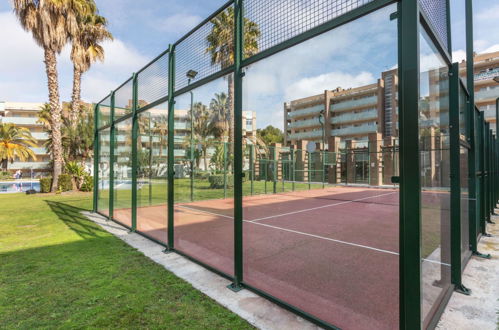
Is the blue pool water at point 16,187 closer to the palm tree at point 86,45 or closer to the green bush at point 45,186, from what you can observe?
the green bush at point 45,186

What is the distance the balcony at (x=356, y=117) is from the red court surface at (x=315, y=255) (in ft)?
80.9

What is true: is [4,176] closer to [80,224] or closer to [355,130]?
[80,224]

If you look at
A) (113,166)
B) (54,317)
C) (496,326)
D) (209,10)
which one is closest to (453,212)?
(496,326)

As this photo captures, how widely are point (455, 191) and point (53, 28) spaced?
16246mm

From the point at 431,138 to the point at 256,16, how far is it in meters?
2.05

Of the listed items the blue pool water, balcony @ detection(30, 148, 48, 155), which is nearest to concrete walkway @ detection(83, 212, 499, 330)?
the blue pool water

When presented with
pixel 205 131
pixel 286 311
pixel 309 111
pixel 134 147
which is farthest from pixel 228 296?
pixel 309 111

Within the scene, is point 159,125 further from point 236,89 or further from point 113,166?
point 236,89

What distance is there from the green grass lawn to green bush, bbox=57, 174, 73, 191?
1047 centimetres

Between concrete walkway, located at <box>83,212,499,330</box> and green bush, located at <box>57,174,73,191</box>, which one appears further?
green bush, located at <box>57,174,73,191</box>

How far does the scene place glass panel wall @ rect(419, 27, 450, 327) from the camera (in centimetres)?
190

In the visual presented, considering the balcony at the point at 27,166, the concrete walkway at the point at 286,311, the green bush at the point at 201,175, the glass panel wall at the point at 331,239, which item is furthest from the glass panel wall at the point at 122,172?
the balcony at the point at 27,166

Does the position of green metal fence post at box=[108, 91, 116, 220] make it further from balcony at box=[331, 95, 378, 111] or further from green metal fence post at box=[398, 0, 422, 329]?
balcony at box=[331, 95, 378, 111]

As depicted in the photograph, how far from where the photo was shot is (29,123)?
124ft
